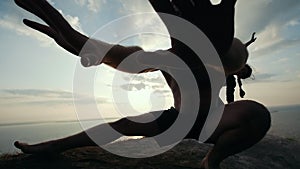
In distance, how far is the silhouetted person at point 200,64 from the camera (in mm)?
2607

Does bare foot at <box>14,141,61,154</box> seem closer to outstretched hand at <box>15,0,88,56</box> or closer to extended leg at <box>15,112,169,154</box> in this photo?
extended leg at <box>15,112,169,154</box>

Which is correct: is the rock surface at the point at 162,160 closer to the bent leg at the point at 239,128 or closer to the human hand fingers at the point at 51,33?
the bent leg at the point at 239,128

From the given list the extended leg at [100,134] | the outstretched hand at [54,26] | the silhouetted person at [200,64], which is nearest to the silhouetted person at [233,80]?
the silhouetted person at [200,64]

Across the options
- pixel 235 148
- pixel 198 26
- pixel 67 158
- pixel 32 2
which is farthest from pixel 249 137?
pixel 32 2

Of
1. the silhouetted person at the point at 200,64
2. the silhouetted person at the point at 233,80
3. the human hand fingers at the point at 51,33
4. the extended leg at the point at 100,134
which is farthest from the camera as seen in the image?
the silhouetted person at the point at 233,80

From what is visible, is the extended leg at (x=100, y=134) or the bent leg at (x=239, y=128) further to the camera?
the extended leg at (x=100, y=134)

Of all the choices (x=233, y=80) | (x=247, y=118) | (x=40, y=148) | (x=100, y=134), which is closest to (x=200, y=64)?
(x=247, y=118)

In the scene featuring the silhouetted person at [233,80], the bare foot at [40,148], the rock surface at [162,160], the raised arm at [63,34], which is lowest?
the rock surface at [162,160]

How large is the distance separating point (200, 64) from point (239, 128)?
72 centimetres

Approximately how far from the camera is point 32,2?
291 cm

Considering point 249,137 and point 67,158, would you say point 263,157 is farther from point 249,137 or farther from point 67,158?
point 67,158

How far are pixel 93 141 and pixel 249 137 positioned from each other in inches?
66.8

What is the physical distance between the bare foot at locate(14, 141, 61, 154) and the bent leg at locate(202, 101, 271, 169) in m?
1.71

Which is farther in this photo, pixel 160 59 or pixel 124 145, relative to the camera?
pixel 124 145
